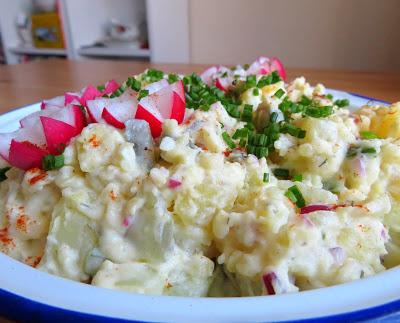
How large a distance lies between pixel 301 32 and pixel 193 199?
10.2ft

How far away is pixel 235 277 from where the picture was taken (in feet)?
2.58

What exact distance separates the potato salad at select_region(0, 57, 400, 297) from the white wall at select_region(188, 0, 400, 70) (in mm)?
2641

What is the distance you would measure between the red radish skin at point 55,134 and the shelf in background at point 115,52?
3.19 m

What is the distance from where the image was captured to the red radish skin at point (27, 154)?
0.90 meters

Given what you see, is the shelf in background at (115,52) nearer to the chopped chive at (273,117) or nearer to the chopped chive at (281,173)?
the chopped chive at (273,117)

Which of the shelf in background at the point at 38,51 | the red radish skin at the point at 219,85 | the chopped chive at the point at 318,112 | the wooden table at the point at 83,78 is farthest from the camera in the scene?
the shelf in background at the point at 38,51

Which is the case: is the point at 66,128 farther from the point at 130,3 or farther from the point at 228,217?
the point at 130,3

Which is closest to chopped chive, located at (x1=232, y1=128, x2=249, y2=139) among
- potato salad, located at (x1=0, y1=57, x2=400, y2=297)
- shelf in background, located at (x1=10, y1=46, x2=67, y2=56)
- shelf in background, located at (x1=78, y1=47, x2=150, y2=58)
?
potato salad, located at (x1=0, y1=57, x2=400, y2=297)

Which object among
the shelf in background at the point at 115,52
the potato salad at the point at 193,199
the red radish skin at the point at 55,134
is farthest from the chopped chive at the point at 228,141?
the shelf in background at the point at 115,52

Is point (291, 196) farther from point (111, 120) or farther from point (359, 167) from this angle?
point (111, 120)

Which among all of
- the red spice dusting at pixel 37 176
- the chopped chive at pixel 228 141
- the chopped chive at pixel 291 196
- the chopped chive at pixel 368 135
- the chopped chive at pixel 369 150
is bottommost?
the chopped chive at pixel 291 196

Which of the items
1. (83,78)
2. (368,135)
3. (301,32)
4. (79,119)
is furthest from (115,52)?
(368,135)

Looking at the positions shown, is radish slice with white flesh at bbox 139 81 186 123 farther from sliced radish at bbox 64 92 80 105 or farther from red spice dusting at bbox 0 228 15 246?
red spice dusting at bbox 0 228 15 246

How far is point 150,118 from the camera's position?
0.93 meters
